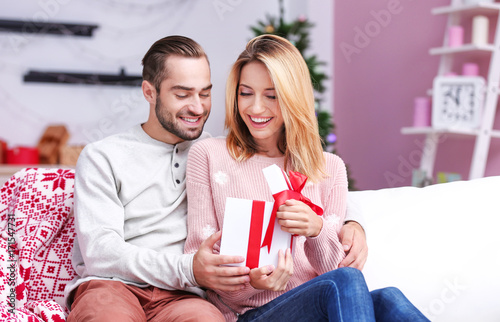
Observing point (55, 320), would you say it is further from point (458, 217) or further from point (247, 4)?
point (247, 4)

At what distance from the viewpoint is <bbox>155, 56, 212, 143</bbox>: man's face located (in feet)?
5.12

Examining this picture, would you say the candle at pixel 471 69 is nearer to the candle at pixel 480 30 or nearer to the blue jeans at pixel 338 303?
the candle at pixel 480 30

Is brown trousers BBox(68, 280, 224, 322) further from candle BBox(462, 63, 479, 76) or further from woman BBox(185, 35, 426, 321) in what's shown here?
candle BBox(462, 63, 479, 76)

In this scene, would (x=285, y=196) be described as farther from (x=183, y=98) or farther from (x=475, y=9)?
(x=475, y=9)

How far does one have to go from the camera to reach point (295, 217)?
1.24m

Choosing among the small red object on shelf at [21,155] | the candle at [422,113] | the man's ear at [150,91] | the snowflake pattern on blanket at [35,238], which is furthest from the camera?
the small red object on shelf at [21,155]

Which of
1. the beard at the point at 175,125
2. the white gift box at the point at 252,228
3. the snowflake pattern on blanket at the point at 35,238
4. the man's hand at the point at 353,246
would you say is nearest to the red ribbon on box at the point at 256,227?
the white gift box at the point at 252,228

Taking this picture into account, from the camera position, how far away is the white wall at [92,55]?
3.95 metres

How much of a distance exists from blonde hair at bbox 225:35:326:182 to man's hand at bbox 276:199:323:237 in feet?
0.89

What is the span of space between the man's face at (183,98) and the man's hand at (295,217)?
1.47ft

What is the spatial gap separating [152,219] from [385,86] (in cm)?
313

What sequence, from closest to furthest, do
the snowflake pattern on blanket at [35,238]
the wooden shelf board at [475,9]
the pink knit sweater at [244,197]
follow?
1. the pink knit sweater at [244,197]
2. the snowflake pattern on blanket at [35,238]
3. the wooden shelf board at [475,9]

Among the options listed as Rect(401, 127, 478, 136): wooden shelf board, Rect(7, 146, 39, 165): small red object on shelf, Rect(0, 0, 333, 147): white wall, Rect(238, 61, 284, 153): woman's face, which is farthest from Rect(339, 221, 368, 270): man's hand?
Rect(0, 0, 333, 147): white wall

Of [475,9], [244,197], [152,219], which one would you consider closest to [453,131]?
[475,9]
